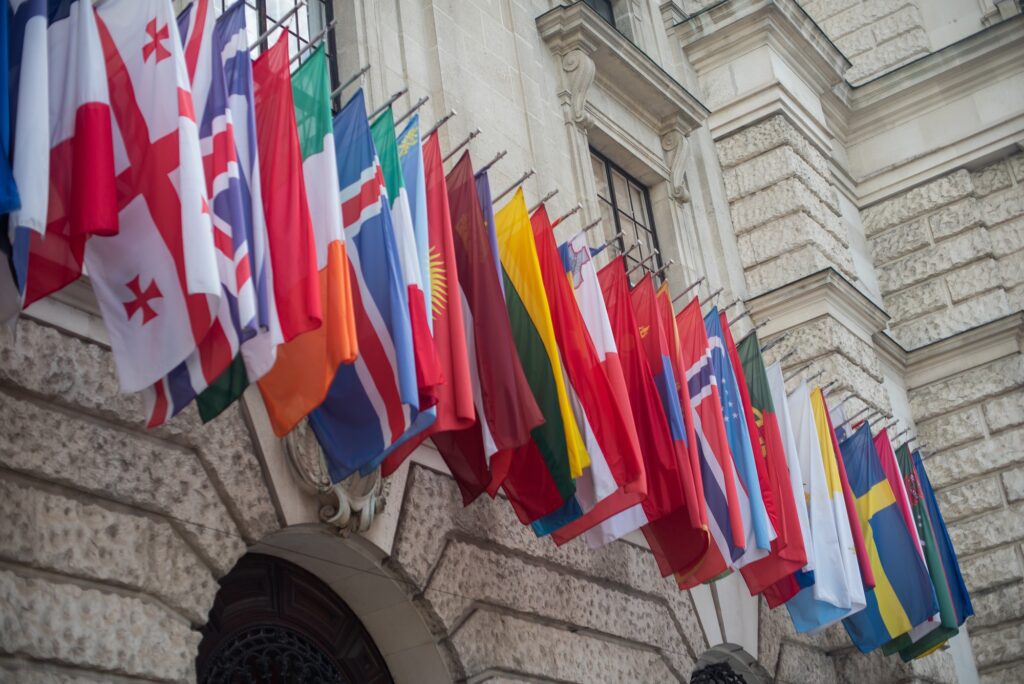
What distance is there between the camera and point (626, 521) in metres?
11.6

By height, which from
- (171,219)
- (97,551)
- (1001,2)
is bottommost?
(97,551)

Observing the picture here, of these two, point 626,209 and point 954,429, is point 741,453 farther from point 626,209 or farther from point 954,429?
point 954,429

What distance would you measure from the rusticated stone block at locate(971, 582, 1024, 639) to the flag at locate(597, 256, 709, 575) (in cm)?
878

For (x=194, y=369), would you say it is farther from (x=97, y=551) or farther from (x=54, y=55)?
(x=54, y=55)

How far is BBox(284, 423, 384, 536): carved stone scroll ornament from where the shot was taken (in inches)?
381

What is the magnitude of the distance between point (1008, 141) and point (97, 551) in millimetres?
17402

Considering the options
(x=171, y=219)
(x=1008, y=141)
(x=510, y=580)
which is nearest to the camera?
(x=171, y=219)

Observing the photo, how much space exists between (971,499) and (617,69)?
25.9ft

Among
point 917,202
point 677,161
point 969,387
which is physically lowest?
point 969,387

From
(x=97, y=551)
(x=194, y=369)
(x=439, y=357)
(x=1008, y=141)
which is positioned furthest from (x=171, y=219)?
(x=1008, y=141)

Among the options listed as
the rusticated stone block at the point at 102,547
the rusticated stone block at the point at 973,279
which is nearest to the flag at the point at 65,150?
the rusticated stone block at the point at 102,547

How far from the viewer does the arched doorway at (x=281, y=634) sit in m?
9.77

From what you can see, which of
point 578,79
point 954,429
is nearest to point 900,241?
point 954,429

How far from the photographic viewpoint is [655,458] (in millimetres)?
11641
